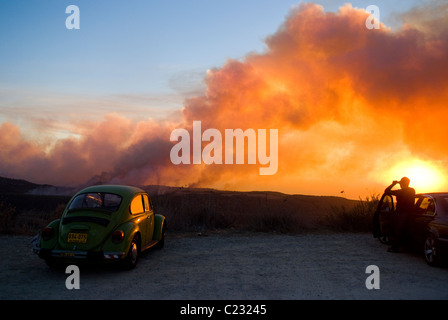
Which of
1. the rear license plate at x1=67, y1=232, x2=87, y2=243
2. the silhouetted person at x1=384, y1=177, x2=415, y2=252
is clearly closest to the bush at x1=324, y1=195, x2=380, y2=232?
the silhouetted person at x1=384, y1=177, x2=415, y2=252

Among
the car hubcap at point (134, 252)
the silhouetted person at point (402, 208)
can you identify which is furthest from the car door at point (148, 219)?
the silhouetted person at point (402, 208)

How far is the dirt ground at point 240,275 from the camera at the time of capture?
7.39m

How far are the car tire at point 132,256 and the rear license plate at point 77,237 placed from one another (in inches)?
39.6

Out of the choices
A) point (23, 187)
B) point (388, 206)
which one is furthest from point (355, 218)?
point (23, 187)

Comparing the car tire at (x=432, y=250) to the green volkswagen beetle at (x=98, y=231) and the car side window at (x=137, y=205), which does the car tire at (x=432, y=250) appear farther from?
the car side window at (x=137, y=205)

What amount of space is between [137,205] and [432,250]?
7216 mm

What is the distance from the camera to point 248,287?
7.84 metres

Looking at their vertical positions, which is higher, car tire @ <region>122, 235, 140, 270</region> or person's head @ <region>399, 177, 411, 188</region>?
person's head @ <region>399, 177, 411, 188</region>

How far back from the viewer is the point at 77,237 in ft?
29.2

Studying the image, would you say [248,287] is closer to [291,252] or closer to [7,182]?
[291,252]

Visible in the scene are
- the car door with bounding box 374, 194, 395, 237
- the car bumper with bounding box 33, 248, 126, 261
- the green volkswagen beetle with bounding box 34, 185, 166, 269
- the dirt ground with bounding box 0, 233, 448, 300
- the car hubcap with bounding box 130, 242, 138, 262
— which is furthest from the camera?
the car door with bounding box 374, 194, 395, 237

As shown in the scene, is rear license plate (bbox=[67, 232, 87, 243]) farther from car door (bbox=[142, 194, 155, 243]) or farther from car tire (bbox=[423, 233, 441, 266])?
car tire (bbox=[423, 233, 441, 266])

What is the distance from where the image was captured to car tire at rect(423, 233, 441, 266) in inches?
380
